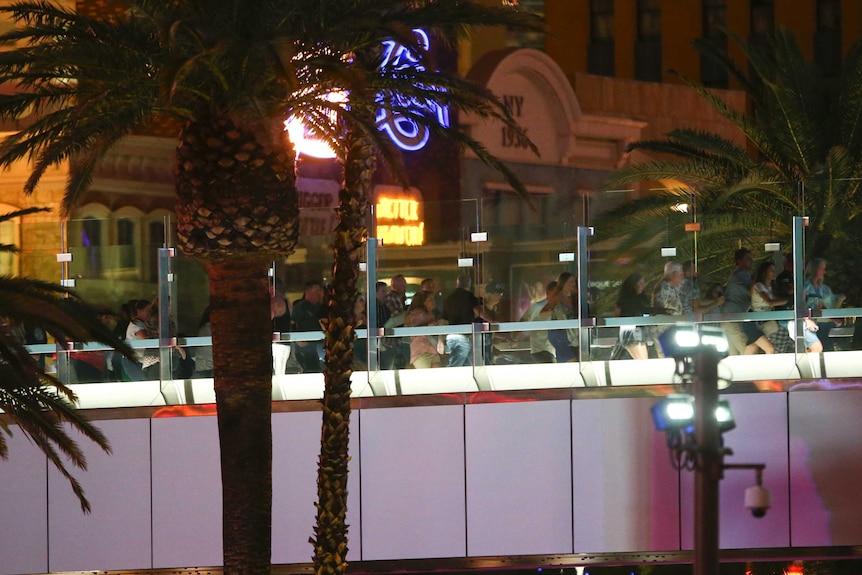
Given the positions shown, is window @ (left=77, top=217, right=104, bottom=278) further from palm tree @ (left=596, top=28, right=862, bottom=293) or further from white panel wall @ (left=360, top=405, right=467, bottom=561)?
palm tree @ (left=596, top=28, right=862, bottom=293)

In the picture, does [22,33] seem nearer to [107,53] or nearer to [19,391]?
[107,53]

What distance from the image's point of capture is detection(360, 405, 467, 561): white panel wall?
47.4 ft

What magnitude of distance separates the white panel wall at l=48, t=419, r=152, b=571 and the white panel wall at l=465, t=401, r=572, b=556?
3435mm

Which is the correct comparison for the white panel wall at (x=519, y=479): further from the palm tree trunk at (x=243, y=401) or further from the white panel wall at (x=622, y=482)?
the palm tree trunk at (x=243, y=401)

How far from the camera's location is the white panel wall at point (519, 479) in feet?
46.9

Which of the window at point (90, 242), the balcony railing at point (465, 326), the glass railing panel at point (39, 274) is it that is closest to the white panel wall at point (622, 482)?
the balcony railing at point (465, 326)

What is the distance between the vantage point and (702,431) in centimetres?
892

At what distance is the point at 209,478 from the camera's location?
48.4ft

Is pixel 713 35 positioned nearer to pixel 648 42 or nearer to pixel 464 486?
pixel 648 42

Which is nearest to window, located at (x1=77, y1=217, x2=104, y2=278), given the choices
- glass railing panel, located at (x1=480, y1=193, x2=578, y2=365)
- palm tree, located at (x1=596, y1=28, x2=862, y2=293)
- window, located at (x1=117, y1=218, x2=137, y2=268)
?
window, located at (x1=117, y1=218, x2=137, y2=268)

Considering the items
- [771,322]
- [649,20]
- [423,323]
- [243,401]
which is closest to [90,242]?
[423,323]

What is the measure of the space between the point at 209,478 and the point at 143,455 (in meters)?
0.74

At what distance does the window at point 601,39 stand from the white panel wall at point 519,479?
102 ft

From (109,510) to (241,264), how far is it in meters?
4.21
